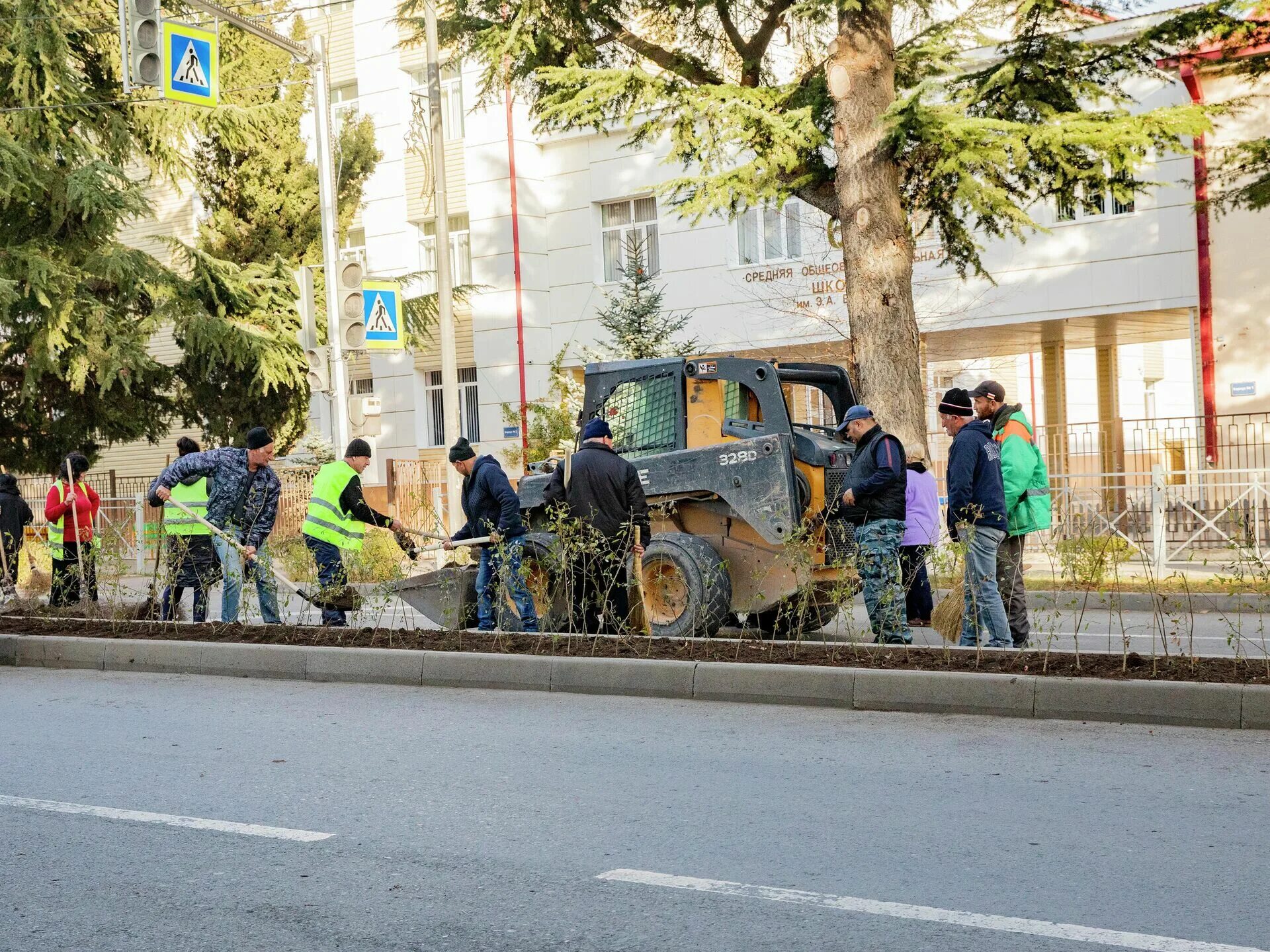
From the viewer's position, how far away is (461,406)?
29.4 meters

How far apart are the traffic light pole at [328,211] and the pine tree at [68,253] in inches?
236

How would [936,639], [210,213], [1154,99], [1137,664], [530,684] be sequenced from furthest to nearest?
[210,213] → [1154,99] → [936,639] → [530,684] → [1137,664]

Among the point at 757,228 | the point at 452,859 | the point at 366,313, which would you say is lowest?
the point at 452,859

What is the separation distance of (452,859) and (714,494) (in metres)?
6.33

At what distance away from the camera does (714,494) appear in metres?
11.4

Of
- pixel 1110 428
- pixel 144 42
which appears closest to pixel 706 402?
pixel 144 42

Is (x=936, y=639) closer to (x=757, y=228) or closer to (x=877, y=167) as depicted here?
(x=877, y=167)

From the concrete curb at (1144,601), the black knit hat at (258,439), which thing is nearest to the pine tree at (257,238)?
the black knit hat at (258,439)

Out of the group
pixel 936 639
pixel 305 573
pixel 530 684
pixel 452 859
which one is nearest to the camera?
pixel 452 859

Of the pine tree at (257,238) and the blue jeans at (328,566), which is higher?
the pine tree at (257,238)

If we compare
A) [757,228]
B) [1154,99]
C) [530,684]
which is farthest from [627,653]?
[757,228]

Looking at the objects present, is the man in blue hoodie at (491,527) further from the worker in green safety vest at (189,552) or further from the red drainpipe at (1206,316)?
the red drainpipe at (1206,316)

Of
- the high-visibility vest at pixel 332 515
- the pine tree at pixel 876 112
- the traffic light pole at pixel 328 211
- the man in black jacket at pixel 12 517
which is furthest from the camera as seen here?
the traffic light pole at pixel 328 211

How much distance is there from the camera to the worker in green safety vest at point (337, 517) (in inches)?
464
